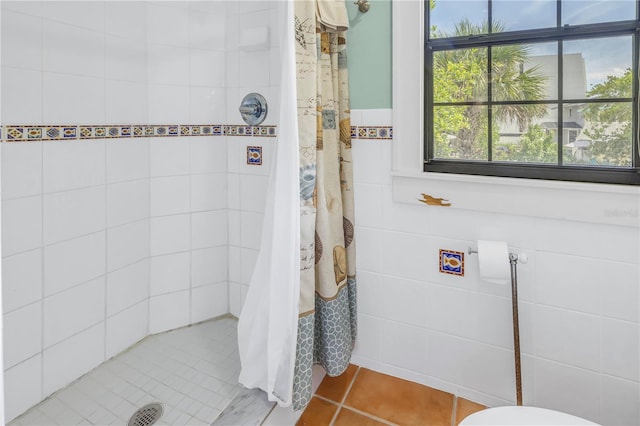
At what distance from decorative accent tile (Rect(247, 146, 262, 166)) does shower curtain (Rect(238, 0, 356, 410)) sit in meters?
0.55

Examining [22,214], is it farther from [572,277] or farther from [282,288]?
[572,277]

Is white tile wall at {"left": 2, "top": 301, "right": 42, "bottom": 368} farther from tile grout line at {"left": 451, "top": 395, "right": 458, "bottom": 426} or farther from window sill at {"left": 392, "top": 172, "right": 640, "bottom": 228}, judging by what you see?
tile grout line at {"left": 451, "top": 395, "right": 458, "bottom": 426}

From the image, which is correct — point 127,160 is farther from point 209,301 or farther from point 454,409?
point 454,409

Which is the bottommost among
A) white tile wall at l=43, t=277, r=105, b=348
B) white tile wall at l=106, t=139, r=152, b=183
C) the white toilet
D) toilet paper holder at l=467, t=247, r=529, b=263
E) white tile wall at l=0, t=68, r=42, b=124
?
the white toilet

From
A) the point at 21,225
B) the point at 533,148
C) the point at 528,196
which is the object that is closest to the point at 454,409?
the point at 528,196

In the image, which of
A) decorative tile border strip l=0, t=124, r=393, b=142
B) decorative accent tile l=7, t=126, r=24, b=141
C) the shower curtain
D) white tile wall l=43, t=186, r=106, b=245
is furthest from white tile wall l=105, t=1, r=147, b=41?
the shower curtain

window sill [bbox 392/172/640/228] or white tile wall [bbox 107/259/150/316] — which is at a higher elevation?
window sill [bbox 392/172/640/228]

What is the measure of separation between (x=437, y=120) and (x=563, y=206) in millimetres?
582

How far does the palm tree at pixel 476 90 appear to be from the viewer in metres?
1.54

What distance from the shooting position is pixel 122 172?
1920 mm

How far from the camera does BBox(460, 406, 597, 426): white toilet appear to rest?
1.27m

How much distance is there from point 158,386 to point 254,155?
117cm

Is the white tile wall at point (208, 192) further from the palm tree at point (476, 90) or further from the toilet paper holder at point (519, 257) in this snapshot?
the toilet paper holder at point (519, 257)

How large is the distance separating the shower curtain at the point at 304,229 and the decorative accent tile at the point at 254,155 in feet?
1.79
